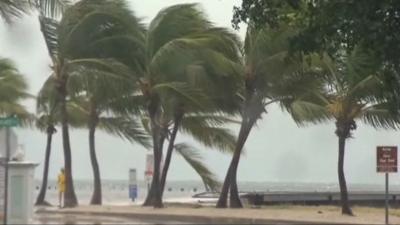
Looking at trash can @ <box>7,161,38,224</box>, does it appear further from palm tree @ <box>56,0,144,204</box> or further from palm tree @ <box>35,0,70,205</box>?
palm tree @ <box>56,0,144,204</box>

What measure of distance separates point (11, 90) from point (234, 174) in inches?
549

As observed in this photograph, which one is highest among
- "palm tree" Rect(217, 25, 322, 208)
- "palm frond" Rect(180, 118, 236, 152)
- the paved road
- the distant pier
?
"palm tree" Rect(217, 25, 322, 208)

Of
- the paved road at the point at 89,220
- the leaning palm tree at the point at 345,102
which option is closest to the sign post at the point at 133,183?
the leaning palm tree at the point at 345,102

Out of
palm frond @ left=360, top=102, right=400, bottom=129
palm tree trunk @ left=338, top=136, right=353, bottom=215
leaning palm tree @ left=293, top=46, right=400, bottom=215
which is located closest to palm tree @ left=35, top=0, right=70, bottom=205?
leaning palm tree @ left=293, top=46, right=400, bottom=215

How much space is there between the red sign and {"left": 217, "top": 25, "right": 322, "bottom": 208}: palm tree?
16.0ft

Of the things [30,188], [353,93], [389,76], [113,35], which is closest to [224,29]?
[113,35]

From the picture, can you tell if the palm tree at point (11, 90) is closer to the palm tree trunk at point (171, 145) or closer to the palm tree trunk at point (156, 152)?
the palm tree trunk at point (156, 152)

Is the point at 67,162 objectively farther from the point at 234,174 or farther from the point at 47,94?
the point at 234,174

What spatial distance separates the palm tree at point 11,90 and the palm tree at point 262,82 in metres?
13.2

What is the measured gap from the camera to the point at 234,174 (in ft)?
106

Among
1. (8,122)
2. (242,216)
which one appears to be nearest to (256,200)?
(242,216)

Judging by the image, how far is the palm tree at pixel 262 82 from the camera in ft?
97.0

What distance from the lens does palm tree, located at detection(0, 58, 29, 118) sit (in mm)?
39281

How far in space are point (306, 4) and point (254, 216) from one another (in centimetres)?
1214
